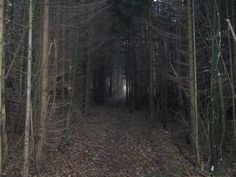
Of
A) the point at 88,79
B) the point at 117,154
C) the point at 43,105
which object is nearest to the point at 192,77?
the point at 117,154

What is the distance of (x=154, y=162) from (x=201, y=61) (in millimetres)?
5638

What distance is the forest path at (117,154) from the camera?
44.1 feet

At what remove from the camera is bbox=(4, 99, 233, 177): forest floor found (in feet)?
44.0

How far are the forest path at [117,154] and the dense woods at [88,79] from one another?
12 centimetres

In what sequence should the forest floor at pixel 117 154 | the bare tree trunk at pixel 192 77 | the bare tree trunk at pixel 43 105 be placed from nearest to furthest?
1. the bare tree trunk at pixel 43 105
2. the forest floor at pixel 117 154
3. the bare tree trunk at pixel 192 77

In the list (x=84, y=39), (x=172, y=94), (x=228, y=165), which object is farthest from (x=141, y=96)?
(x=228, y=165)

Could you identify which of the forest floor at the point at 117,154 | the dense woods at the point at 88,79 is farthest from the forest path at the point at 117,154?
the dense woods at the point at 88,79

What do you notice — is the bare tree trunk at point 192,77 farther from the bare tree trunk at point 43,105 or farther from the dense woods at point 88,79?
the bare tree trunk at point 43,105

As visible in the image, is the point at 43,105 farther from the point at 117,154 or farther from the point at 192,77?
the point at 192,77

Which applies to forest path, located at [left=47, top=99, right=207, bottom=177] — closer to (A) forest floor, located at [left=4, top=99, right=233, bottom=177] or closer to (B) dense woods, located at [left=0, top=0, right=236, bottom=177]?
(A) forest floor, located at [left=4, top=99, right=233, bottom=177]

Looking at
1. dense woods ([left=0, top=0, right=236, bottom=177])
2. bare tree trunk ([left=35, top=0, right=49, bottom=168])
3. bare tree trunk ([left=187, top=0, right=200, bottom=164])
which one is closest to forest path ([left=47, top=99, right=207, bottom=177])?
dense woods ([left=0, top=0, right=236, bottom=177])

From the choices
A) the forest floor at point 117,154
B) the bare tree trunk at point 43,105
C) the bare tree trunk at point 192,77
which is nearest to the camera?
the bare tree trunk at point 43,105

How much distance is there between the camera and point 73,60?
1822cm

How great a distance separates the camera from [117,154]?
631 inches
